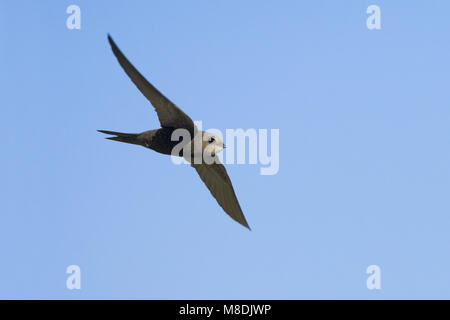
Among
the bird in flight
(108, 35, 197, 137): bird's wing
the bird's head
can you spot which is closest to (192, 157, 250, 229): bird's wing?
the bird in flight

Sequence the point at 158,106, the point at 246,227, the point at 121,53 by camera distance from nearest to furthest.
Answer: the point at 121,53 → the point at 158,106 → the point at 246,227

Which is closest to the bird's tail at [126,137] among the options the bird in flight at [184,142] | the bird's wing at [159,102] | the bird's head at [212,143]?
the bird in flight at [184,142]

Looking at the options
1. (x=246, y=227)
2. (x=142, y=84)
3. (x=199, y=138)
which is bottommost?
(x=246, y=227)

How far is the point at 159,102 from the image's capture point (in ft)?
32.2

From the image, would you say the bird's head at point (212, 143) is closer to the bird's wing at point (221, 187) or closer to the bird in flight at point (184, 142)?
the bird in flight at point (184, 142)

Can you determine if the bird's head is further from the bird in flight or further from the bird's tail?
the bird's tail

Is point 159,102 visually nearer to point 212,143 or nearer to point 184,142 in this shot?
point 184,142

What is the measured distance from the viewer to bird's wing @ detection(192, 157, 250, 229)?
11.4 meters

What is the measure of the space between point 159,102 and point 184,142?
0.91 meters

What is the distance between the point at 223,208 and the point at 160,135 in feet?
6.18

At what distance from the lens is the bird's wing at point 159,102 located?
915 cm
